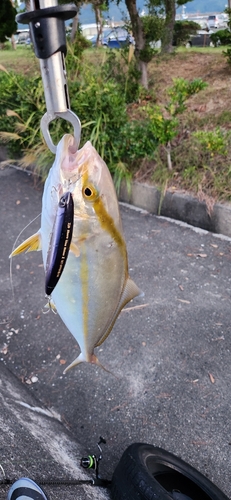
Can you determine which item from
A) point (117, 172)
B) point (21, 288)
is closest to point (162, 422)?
point (21, 288)

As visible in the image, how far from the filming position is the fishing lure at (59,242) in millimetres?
930

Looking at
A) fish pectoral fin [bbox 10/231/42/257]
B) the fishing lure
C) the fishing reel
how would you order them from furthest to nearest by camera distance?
the fishing reel, fish pectoral fin [bbox 10/231/42/257], the fishing lure

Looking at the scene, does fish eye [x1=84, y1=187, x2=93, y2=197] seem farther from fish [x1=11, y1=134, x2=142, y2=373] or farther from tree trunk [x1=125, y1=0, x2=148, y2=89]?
tree trunk [x1=125, y1=0, x2=148, y2=89]

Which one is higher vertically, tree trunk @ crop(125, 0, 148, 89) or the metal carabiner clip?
tree trunk @ crop(125, 0, 148, 89)

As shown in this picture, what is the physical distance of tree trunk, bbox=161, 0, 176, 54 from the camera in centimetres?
845

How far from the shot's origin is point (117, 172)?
5.56 metres

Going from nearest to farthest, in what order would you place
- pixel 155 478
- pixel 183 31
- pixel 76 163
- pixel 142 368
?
pixel 76 163 → pixel 155 478 → pixel 142 368 → pixel 183 31

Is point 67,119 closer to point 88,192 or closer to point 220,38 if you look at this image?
point 88,192

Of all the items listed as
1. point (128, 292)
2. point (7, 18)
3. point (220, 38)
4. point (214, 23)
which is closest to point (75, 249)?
point (128, 292)

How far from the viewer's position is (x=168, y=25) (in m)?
8.94

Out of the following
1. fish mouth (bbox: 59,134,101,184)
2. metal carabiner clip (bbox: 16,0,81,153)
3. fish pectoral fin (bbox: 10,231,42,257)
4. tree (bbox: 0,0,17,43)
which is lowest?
fish pectoral fin (bbox: 10,231,42,257)

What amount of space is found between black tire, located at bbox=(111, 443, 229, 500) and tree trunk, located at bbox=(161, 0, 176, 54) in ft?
24.5

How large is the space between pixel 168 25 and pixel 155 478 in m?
9.04

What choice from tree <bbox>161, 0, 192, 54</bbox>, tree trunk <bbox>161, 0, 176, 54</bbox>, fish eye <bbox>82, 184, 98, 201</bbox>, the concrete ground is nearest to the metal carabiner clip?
fish eye <bbox>82, 184, 98, 201</bbox>
